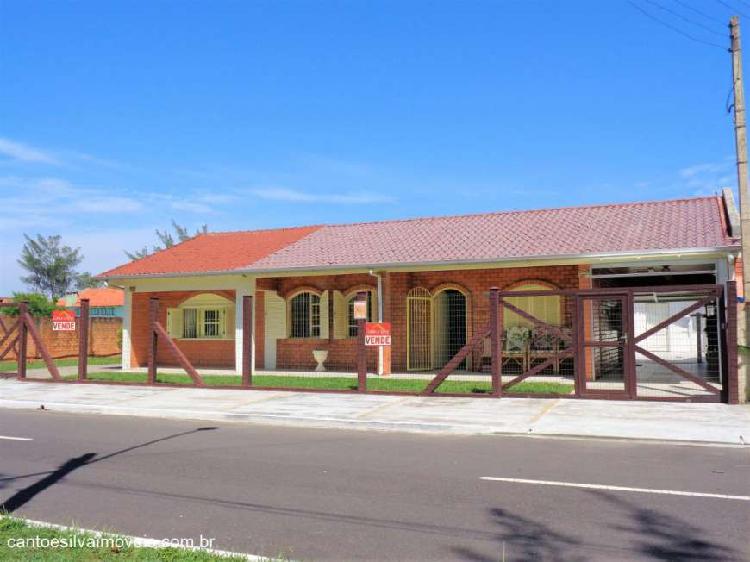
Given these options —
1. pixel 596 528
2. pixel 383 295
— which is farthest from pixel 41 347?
pixel 596 528

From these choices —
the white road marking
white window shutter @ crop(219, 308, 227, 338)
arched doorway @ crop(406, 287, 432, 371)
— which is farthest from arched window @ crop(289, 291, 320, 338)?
the white road marking

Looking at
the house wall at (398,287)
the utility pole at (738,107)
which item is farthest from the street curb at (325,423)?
the house wall at (398,287)

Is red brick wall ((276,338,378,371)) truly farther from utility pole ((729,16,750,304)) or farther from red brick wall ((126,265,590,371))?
utility pole ((729,16,750,304))

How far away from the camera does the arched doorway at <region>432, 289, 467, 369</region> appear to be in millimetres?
20844

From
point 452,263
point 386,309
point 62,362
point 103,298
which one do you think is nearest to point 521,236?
point 452,263

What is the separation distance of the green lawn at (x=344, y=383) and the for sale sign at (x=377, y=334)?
104 centimetres

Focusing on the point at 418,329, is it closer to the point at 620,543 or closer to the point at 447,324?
the point at 447,324

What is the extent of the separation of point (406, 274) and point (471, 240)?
6.63 ft

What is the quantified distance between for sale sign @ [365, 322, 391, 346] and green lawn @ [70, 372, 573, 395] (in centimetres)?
104

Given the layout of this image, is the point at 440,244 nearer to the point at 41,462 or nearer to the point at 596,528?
the point at 41,462

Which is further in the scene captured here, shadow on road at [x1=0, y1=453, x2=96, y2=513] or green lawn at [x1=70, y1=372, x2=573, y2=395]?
green lawn at [x1=70, y1=372, x2=573, y2=395]

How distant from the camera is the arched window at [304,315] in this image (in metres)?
22.0

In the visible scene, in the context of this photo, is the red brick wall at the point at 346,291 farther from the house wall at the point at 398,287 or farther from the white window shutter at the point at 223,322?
the white window shutter at the point at 223,322

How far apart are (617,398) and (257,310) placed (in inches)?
463
